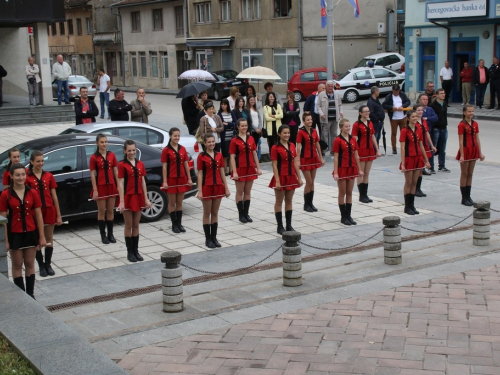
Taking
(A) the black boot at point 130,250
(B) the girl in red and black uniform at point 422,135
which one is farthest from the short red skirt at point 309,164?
(A) the black boot at point 130,250

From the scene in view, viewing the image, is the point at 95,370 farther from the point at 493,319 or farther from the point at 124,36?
the point at 124,36

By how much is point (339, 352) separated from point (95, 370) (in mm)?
2538

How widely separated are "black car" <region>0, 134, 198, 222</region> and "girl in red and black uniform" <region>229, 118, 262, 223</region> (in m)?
1.41

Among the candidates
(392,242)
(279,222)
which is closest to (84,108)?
(279,222)

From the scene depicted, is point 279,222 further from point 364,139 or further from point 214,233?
point 364,139

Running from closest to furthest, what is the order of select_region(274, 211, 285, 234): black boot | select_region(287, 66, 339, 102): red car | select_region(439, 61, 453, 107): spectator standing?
select_region(274, 211, 285, 234): black boot < select_region(439, 61, 453, 107): spectator standing < select_region(287, 66, 339, 102): red car

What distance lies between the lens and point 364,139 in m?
13.8

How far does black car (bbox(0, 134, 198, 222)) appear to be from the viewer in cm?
1214

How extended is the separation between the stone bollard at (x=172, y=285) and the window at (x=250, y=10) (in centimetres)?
3588

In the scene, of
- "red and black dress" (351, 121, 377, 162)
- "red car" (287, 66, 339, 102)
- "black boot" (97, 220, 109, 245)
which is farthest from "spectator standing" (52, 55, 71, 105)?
"black boot" (97, 220, 109, 245)

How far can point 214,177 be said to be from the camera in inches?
443

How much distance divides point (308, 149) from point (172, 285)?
219 inches

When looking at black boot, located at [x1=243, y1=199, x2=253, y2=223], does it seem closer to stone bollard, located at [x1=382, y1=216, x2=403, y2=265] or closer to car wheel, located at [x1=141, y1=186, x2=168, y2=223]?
car wheel, located at [x1=141, y1=186, x2=168, y2=223]

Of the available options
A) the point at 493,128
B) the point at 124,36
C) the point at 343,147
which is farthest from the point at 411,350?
the point at 124,36
